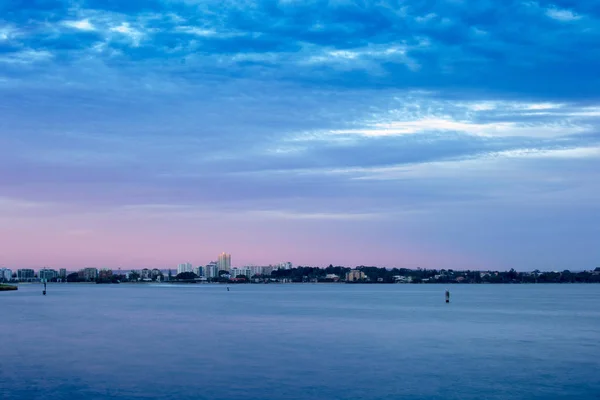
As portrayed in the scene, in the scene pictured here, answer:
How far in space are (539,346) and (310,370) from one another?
56.0 feet

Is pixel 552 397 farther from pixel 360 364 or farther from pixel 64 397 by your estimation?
pixel 64 397

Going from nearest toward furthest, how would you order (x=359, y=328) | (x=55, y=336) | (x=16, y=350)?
(x=16, y=350) < (x=55, y=336) < (x=359, y=328)

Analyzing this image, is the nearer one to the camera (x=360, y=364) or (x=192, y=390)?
(x=192, y=390)

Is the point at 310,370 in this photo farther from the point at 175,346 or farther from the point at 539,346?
the point at 539,346

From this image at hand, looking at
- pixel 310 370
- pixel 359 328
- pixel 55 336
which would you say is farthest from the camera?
pixel 359 328

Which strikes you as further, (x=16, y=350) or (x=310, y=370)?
(x=16, y=350)

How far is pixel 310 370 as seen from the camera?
104 feet

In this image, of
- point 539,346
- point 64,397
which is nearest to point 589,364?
point 539,346

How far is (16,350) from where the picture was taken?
38406mm

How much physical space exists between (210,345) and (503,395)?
68.4ft

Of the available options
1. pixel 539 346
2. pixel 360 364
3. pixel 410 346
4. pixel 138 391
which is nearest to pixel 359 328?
pixel 410 346

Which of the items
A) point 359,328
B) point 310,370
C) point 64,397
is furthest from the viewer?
point 359,328

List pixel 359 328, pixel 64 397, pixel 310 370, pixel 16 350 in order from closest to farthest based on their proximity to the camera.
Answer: pixel 64 397 < pixel 310 370 < pixel 16 350 < pixel 359 328

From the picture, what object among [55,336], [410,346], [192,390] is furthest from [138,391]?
[55,336]
